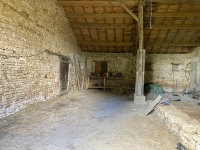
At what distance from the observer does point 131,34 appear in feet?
29.2

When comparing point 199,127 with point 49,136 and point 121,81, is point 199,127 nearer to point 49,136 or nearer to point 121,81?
point 49,136

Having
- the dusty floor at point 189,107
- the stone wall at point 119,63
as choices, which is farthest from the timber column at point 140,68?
the stone wall at point 119,63

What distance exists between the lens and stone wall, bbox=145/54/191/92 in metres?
10.3

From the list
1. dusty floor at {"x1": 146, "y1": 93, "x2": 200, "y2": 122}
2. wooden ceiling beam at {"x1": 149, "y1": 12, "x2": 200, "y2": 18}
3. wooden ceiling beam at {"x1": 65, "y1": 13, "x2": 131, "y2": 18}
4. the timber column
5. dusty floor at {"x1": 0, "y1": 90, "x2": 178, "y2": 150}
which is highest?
wooden ceiling beam at {"x1": 65, "y1": 13, "x2": 131, "y2": 18}

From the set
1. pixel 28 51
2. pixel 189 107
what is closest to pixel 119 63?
pixel 189 107

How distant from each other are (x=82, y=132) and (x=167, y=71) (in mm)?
8954

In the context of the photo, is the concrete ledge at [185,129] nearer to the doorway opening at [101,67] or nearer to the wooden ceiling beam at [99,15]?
the wooden ceiling beam at [99,15]

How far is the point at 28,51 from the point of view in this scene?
484 cm

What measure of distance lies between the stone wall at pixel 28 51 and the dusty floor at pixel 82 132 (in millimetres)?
613

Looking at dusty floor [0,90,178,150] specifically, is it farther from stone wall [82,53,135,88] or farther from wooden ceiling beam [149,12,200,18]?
stone wall [82,53,135,88]

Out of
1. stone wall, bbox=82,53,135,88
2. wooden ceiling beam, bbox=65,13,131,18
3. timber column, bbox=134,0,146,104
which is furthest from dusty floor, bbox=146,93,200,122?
wooden ceiling beam, bbox=65,13,131,18

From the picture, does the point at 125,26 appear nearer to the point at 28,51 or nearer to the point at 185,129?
the point at 28,51

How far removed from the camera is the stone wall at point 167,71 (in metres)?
10.3

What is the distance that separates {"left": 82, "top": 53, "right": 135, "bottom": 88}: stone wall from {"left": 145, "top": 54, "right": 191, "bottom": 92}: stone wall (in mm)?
1084
